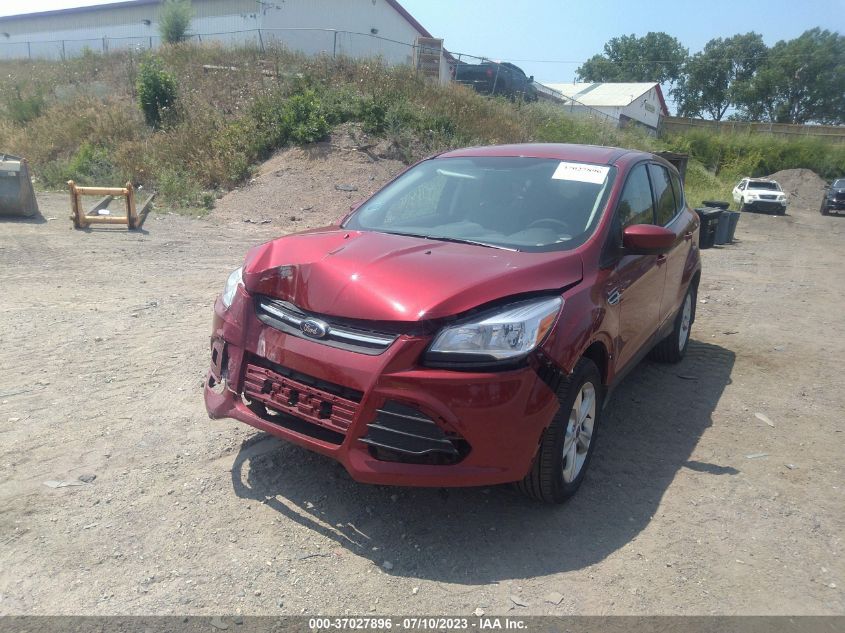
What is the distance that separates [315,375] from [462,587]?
43.8 inches

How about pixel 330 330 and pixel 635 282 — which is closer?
pixel 330 330

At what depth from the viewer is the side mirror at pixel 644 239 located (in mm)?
3779

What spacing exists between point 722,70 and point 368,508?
8363 cm

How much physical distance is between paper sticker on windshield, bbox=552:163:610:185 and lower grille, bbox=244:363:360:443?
2166mm

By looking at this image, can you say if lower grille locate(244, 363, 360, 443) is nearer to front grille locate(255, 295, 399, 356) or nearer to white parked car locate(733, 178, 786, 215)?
front grille locate(255, 295, 399, 356)

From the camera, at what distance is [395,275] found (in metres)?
3.07

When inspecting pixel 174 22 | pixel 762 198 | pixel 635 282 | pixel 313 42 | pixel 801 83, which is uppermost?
pixel 801 83

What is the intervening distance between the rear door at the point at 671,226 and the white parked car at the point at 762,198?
2717 centimetres

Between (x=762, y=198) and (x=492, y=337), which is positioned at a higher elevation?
(x=492, y=337)

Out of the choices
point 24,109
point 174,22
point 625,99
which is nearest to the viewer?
point 24,109

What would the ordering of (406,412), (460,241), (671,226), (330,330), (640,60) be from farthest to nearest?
1. (640,60)
2. (671,226)
3. (460,241)
4. (330,330)
5. (406,412)

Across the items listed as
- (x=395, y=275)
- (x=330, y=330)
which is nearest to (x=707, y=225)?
(x=395, y=275)

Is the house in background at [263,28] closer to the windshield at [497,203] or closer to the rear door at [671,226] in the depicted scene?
the rear door at [671,226]

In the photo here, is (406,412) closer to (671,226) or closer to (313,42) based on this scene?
(671,226)
